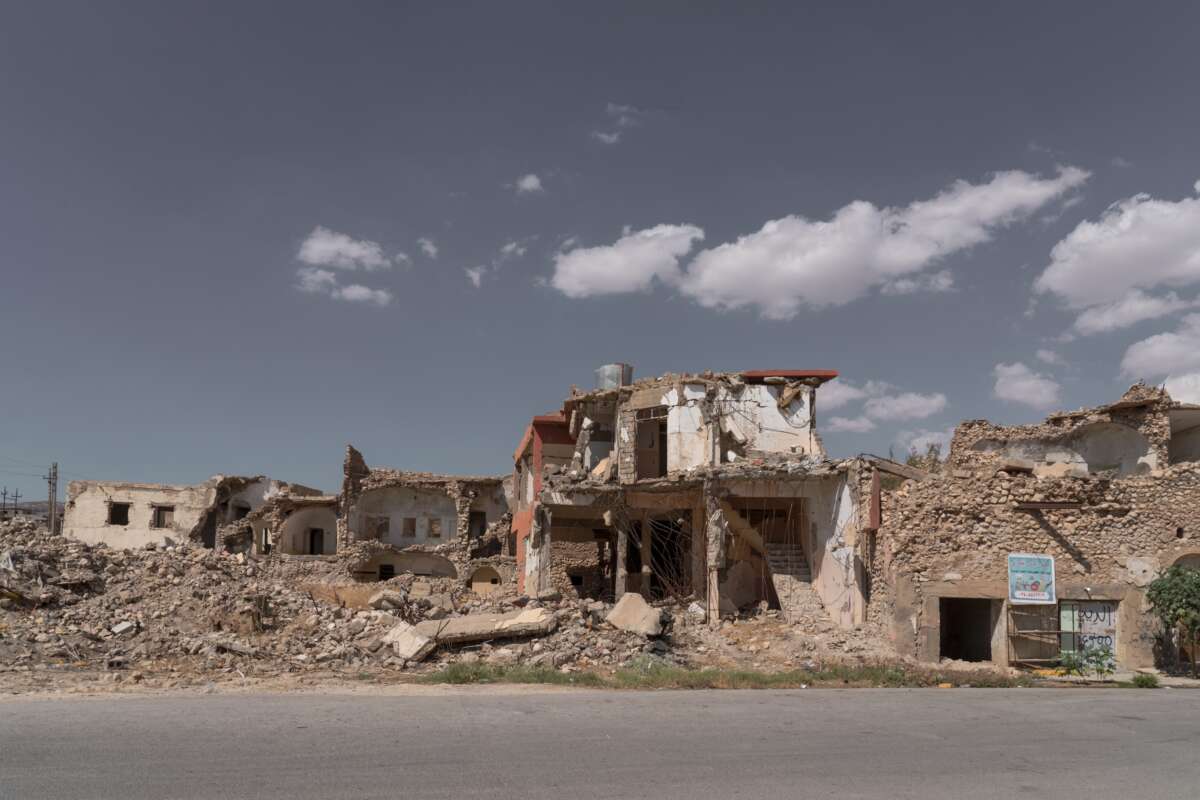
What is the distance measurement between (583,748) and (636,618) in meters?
11.2

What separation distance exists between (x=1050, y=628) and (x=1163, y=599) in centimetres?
239

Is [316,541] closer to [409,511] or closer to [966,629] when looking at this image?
[409,511]

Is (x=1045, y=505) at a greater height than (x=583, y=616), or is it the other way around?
(x=1045, y=505)

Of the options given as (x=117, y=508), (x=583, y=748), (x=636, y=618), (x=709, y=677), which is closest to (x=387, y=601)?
(x=636, y=618)

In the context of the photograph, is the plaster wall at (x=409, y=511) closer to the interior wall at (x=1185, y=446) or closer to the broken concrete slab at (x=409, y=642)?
the broken concrete slab at (x=409, y=642)

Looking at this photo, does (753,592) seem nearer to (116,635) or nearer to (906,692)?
(906,692)

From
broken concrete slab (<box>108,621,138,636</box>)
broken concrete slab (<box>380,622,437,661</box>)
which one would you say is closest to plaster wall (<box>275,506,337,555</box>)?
broken concrete slab (<box>108,621,138,636</box>)

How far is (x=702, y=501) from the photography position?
26.0m

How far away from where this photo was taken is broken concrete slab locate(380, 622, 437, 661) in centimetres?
1734

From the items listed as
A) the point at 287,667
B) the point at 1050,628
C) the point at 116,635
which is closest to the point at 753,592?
the point at 1050,628

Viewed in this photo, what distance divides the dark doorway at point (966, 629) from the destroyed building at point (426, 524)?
2439 cm

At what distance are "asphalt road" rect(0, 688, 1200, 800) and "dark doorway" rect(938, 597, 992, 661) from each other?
856 centimetres

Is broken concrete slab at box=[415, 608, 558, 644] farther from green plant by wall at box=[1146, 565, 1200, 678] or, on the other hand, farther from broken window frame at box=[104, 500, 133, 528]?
broken window frame at box=[104, 500, 133, 528]

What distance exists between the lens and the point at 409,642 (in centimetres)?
1766
